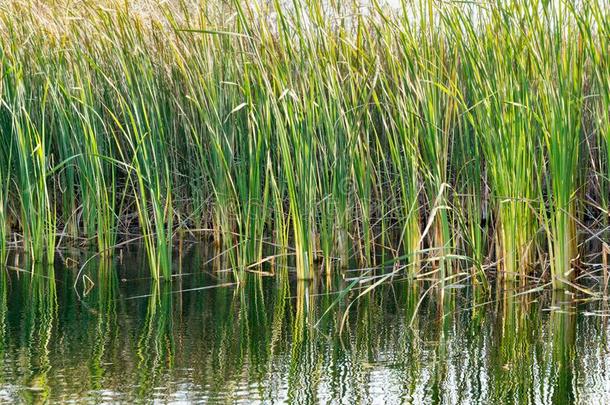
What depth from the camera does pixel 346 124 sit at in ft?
14.3

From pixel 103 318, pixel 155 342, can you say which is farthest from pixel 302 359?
pixel 103 318

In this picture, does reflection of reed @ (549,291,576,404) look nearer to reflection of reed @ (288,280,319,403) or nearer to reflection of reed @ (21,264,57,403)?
reflection of reed @ (288,280,319,403)

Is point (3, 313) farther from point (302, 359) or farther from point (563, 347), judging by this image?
point (563, 347)

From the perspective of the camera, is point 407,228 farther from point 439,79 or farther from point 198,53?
point 198,53

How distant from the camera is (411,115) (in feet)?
14.2

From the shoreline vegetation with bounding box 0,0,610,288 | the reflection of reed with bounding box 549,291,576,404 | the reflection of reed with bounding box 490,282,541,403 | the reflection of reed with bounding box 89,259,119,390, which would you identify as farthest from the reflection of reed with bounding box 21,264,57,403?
the reflection of reed with bounding box 549,291,576,404

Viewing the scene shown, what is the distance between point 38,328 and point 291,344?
949 millimetres

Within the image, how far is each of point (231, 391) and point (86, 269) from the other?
Result: 2.44 metres

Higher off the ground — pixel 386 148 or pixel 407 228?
pixel 386 148

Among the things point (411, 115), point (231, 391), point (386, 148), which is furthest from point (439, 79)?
point (231, 391)

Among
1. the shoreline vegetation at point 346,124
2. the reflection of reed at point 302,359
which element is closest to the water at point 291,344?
the reflection of reed at point 302,359

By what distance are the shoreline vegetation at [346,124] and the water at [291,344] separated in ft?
0.76

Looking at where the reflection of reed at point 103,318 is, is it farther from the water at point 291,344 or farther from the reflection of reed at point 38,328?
the reflection of reed at point 38,328

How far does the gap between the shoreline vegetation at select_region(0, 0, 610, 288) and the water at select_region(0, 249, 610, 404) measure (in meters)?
0.23
